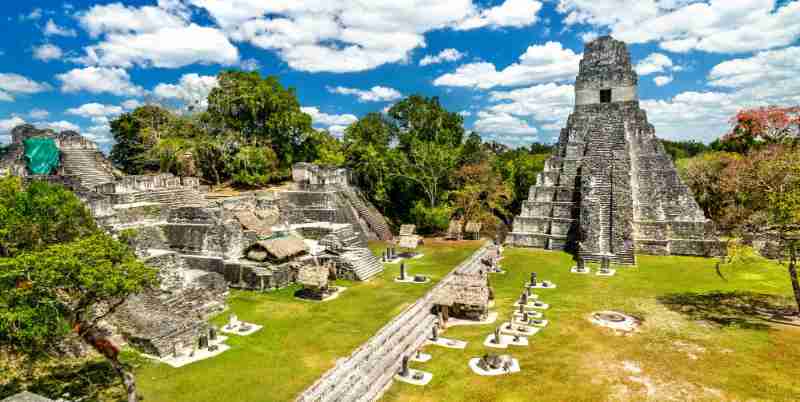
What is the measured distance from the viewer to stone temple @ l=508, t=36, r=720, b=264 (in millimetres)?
22438

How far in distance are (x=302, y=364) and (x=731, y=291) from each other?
50.5 feet

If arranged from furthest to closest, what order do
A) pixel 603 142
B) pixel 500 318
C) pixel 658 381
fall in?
pixel 603 142 → pixel 500 318 → pixel 658 381

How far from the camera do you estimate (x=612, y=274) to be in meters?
19.2

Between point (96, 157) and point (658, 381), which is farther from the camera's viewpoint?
point (96, 157)

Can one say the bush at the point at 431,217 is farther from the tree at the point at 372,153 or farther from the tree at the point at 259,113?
the tree at the point at 259,113

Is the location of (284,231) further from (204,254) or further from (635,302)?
(635,302)

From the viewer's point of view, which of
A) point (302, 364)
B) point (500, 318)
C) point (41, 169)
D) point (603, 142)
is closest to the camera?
point (302, 364)

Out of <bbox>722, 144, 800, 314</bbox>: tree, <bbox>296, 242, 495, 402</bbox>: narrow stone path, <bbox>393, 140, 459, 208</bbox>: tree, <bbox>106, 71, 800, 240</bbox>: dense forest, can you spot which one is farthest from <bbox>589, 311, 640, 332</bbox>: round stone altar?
A: <bbox>393, 140, 459, 208</bbox>: tree

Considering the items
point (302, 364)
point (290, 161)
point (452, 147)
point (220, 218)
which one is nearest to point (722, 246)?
point (452, 147)

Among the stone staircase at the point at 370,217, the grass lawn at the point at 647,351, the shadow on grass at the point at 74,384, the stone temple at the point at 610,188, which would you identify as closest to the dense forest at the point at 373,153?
the stone staircase at the point at 370,217

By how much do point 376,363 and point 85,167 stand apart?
19.3 meters

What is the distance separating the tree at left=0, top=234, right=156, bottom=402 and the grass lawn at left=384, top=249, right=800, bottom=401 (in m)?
5.95

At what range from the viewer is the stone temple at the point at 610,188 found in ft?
73.6

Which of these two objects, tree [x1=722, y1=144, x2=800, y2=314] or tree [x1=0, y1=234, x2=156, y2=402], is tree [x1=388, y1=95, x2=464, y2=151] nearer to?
tree [x1=722, y1=144, x2=800, y2=314]
